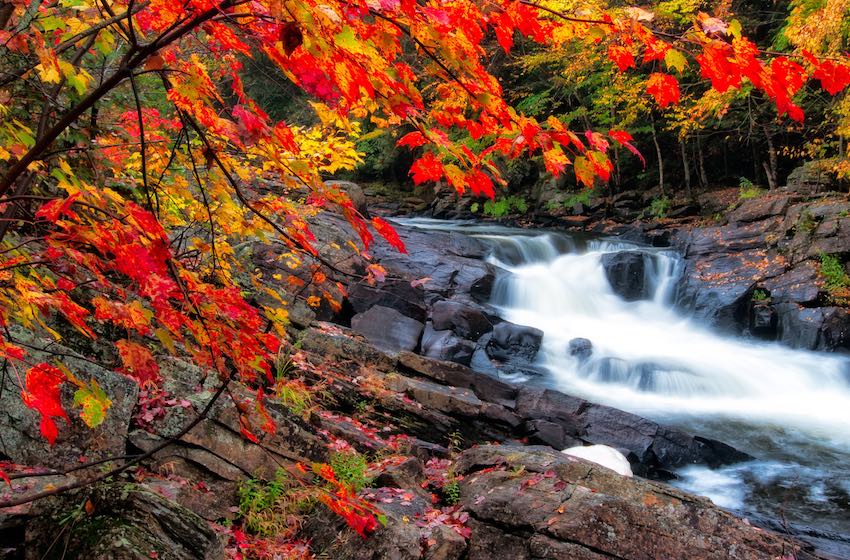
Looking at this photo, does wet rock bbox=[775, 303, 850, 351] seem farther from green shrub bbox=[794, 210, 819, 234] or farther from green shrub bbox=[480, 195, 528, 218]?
green shrub bbox=[480, 195, 528, 218]

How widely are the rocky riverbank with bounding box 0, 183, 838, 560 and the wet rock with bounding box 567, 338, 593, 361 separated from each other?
11.2 feet

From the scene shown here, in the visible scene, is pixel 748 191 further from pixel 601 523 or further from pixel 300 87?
pixel 300 87

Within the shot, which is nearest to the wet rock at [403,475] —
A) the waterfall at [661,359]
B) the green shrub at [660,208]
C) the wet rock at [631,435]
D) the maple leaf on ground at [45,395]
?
the maple leaf on ground at [45,395]

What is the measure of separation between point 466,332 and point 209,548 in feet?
30.0

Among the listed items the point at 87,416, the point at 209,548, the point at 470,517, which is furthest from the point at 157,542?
the point at 470,517

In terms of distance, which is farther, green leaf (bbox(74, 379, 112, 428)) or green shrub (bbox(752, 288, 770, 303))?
green shrub (bbox(752, 288, 770, 303))

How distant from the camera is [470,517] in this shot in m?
4.51

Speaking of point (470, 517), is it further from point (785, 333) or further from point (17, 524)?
point (785, 333)

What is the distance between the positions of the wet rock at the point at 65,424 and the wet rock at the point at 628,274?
14036mm

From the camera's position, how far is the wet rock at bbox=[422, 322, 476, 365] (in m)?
10.8

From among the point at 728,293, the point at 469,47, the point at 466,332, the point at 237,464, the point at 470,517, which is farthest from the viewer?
the point at 728,293

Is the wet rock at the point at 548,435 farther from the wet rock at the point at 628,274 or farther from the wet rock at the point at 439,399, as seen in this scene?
the wet rock at the point at 628,274

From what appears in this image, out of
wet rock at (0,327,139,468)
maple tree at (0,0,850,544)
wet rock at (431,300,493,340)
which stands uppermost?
maple tree at (0,0,850,544)

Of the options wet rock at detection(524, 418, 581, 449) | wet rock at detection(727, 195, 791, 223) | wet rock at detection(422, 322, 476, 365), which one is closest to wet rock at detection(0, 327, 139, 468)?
wet rock at detection(524, 418, 581, 449)
